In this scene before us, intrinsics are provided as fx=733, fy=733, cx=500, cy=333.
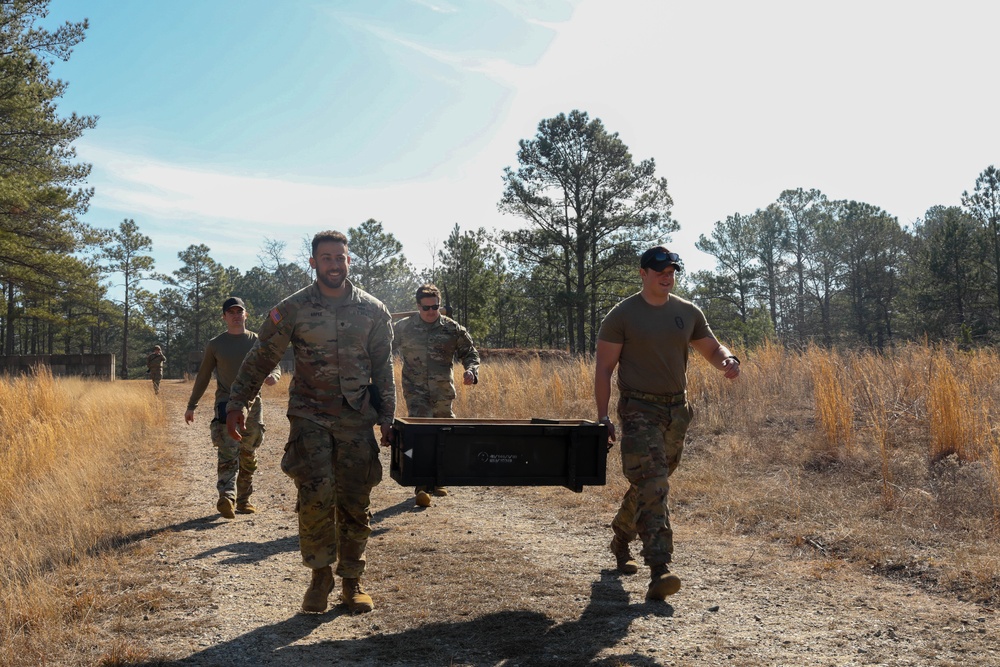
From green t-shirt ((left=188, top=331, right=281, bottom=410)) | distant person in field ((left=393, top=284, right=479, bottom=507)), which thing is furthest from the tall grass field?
distant person in field ((left=393, top=284, right=479, bottom=507))

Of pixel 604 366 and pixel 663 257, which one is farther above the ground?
pixel 663 257

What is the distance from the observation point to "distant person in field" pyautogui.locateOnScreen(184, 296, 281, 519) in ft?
24.3

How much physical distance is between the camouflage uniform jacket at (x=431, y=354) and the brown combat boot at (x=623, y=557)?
10.8 feet

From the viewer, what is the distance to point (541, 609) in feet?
14.6

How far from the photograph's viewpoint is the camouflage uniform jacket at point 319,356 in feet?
14.9

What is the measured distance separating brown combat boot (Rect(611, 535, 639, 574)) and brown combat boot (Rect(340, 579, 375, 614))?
1768mm

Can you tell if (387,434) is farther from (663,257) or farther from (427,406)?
(427,406)

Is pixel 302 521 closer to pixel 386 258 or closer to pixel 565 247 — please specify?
pixel 565 247

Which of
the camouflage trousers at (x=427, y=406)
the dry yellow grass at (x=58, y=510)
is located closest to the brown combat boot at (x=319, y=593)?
the dry yellow grass at (x=58, y=510)

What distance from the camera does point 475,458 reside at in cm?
443

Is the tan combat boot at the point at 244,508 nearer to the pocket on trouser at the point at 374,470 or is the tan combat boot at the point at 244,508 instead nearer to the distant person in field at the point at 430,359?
the distant person in field at the point at 430,359

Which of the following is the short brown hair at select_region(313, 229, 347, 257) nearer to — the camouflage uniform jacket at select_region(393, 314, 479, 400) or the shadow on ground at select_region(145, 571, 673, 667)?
the shadow on ground at select_region(145, 571, 673, 667)

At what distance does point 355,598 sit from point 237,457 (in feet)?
11.6

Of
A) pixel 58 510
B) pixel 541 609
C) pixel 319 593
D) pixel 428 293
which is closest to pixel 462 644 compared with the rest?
pixel 541 609
